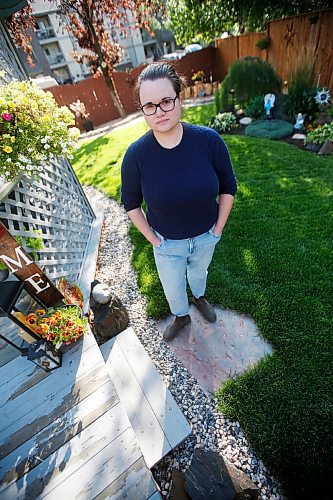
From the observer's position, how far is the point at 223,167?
1.48m

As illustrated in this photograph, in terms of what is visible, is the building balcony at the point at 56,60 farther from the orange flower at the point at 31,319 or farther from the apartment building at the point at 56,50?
the orange flower at the point at 31,319

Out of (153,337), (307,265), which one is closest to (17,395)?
(153,337)

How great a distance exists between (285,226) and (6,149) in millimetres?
2941

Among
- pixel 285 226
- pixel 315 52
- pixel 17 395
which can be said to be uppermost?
pixel 315 52

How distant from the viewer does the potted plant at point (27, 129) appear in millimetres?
1623

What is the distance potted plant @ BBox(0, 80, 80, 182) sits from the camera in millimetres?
1623

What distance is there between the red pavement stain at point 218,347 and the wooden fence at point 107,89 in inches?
417

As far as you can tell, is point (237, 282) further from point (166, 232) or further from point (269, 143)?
point (269, 143)

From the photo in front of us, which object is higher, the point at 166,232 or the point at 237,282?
the point at 166,232

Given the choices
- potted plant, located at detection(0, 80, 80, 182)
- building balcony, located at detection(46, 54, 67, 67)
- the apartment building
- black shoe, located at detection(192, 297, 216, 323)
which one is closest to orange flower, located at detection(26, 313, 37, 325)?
potted plant, located at detection(0, 80, 80, 182)

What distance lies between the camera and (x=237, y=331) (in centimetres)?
214

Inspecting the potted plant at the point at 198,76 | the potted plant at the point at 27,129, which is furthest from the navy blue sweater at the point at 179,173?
the potted plant at the point at 198,76

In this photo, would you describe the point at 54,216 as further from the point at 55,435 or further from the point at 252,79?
the point at 252,79

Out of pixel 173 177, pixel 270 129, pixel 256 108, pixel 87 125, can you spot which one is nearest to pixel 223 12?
pixel 256 108
